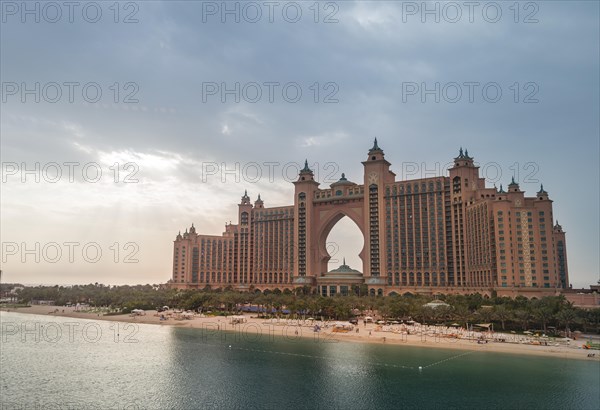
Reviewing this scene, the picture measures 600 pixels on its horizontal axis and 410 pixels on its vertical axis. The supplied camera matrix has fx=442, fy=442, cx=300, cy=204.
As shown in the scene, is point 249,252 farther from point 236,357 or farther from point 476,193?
point 236,357

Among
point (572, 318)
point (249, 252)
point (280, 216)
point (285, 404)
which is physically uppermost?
point (280, 216)

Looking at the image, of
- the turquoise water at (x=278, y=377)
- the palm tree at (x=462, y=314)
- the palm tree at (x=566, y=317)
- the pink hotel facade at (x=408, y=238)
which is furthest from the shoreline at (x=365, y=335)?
the pink hotel facade at (x=408, y=238)

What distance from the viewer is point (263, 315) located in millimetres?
124188

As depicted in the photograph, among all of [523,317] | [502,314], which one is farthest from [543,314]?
[502,314]

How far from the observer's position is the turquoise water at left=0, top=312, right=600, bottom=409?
50688mm

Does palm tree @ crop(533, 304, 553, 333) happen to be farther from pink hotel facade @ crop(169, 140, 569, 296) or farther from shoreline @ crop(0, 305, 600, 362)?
pink hotel facade @ crop(169, 140, 569, 296)

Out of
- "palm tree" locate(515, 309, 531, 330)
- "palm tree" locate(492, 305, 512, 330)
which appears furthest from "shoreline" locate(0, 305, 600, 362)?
"palm tree" locate(515, 309, 531, 330)

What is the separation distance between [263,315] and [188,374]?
6278 centimetres

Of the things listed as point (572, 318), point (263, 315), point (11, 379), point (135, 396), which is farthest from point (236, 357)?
point (572, 318)

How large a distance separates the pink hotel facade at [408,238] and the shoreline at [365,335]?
3970cm

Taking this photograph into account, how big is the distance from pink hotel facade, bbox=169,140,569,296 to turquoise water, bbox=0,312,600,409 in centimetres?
5262

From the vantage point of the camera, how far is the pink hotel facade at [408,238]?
11481 cm

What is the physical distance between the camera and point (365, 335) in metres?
88.7

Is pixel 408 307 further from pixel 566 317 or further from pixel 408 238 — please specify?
pixel 408 238
